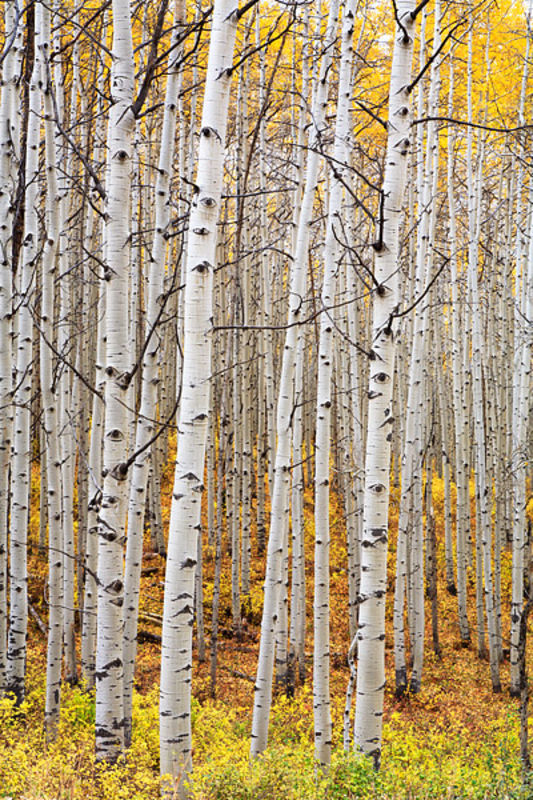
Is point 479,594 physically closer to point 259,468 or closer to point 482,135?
point 259,468

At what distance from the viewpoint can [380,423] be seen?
12.5 feet

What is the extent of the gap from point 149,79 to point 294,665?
6752 mm

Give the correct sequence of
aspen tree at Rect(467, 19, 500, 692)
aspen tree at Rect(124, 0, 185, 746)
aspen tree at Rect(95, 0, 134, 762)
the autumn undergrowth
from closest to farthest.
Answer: the autumn undergrowth < aspen tree at Rect(95, 0, 134, 762) < aspen tree at Rect(124, 0, 185, 746) < aspen tree at Rect(467, 19, 500, 692)

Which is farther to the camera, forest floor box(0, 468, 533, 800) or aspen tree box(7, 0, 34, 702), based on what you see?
aspen tree box(7, 0, 34, 702)

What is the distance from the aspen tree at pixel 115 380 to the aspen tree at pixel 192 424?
23.0 inches

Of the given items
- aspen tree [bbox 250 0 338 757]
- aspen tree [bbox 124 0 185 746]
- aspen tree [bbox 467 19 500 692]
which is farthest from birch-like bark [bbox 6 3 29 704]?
aspen tree [bbox 467 19 500 692]

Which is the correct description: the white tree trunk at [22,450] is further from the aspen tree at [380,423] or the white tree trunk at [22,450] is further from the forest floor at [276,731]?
the aspen tree at [380,423]

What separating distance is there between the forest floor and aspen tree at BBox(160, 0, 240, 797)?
446mm

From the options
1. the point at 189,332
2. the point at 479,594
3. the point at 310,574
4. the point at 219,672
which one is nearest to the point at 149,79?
the point at 189,332

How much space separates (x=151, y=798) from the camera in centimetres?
333

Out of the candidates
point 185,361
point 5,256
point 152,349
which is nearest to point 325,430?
point 152,349

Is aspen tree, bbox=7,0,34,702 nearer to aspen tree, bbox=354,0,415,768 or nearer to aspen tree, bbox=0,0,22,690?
aspen tree, bbox=0,0,22,690

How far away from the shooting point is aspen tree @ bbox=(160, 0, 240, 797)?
3.12 m

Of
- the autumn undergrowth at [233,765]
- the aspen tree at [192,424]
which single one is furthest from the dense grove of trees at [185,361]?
the autumn undergrowth at [233,765]
